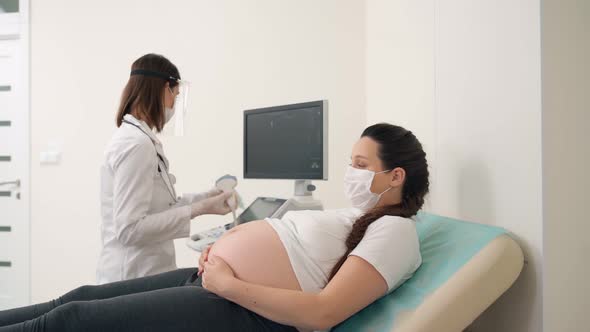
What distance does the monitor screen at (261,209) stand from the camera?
182 cm

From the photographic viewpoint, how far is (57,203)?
3.07 m

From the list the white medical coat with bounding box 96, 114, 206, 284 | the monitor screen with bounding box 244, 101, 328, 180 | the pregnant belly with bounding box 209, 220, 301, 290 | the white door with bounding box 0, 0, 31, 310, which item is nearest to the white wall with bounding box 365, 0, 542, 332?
the monitor screen with bounding box 244, 101, 328, 180

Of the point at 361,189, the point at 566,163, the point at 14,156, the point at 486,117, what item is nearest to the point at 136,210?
the point at 361,189

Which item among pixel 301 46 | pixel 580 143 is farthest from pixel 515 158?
pixel 301 46

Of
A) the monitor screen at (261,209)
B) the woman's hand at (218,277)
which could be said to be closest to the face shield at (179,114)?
the monitor screen at (261,209)

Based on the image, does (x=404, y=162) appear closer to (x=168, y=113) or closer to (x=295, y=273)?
(x=295, y=273)

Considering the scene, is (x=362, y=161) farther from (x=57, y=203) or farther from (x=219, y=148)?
(x=57, y=203)

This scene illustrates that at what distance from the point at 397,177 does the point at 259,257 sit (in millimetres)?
465

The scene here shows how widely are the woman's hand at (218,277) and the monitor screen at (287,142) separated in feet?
2.06

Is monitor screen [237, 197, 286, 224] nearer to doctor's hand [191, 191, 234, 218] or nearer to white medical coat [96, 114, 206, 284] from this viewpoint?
doctor's hand [191, 191, 234, 218]

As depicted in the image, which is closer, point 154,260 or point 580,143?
point 580,143

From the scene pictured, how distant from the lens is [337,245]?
1.19 meters

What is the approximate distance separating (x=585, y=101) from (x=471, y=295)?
50 cm

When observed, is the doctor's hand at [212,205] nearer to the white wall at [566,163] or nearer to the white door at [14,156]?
the white wall at [566,163]
